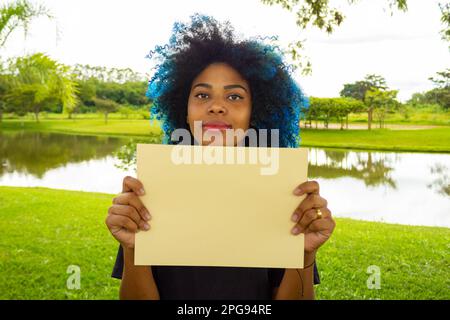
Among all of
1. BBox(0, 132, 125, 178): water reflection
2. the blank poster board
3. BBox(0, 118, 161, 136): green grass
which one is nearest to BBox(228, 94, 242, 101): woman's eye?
the blank poster board

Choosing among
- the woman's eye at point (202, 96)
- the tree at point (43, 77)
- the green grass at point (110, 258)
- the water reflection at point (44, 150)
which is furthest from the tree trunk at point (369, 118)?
the woman's eye at point (202, 96)

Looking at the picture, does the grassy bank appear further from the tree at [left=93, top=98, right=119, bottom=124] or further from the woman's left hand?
the woman's left hand

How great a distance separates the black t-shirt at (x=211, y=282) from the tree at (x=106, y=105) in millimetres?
10400

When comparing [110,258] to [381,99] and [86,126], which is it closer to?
[381,99]

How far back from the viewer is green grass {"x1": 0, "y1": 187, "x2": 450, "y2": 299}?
363 cm

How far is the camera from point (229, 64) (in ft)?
4.58

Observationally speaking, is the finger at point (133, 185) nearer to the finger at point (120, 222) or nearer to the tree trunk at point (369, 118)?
the finger at point (120, 222)

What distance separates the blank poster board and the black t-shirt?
0.31 feet

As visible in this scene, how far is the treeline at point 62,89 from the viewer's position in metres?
6.46

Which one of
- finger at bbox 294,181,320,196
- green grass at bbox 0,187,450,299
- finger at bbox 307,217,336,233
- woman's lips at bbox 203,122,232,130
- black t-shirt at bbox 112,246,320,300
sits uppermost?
woman's lips at bbox 203,122,232,130

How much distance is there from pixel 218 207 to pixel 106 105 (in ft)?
35.5
